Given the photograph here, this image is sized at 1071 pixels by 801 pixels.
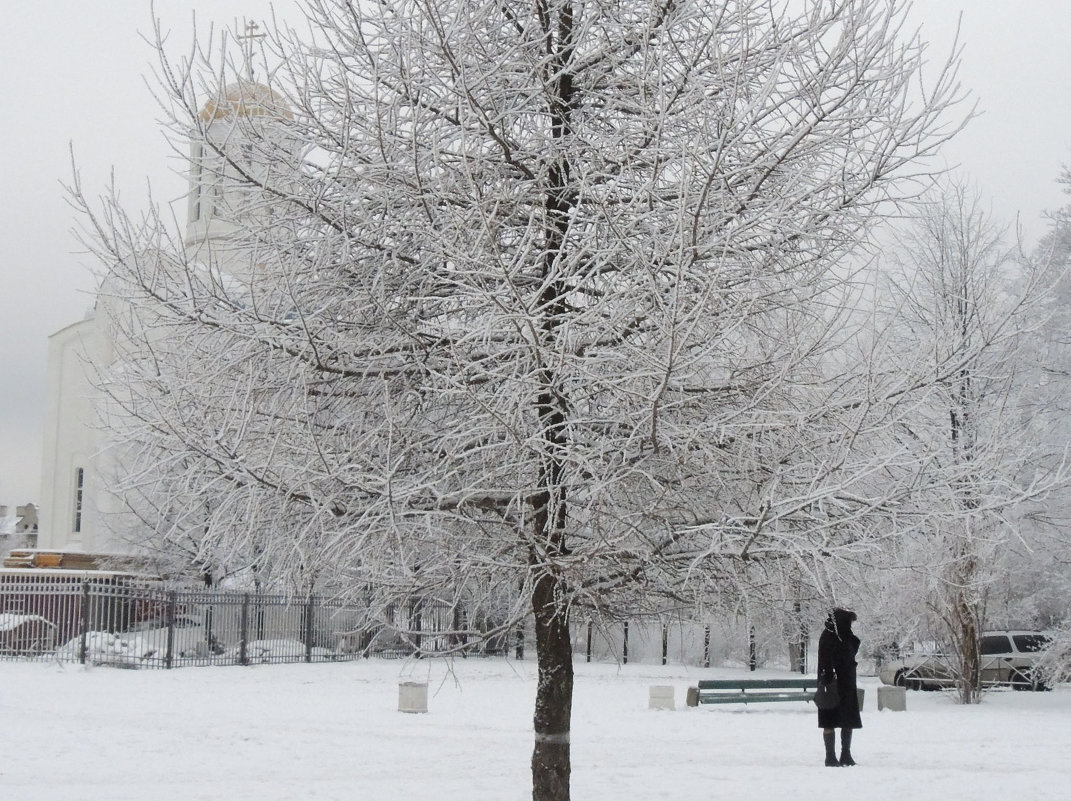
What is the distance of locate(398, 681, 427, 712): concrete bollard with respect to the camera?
1520cm

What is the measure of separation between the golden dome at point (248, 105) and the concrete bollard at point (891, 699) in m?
14.5

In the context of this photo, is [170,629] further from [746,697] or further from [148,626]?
[746,697]

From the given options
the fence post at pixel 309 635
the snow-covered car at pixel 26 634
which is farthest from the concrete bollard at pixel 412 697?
the fence post at pixel 309 635

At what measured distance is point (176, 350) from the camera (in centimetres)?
692

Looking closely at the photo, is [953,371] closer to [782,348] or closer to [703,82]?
[782,348]

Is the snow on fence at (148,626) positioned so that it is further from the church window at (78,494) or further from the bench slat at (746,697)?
the church window at (78,494)

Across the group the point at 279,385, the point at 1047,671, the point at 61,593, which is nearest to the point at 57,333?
the point at 61,593

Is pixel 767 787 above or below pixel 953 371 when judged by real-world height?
below

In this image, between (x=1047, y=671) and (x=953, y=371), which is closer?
(x=953, y=371)

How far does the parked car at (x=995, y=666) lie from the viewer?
74.4 ft

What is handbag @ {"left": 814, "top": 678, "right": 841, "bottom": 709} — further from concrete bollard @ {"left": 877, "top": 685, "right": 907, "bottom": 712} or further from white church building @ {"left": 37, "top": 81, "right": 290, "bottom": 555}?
white church building @ {"left": 37, "top": 81, "right": 290, "bottom": 555}

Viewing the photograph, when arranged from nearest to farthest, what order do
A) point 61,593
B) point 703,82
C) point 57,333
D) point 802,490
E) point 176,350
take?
point 802,490
point 703,82
point 176,350
point 61,593
point 57,333

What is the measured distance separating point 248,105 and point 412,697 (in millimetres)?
10419

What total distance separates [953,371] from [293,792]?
6.30 m
